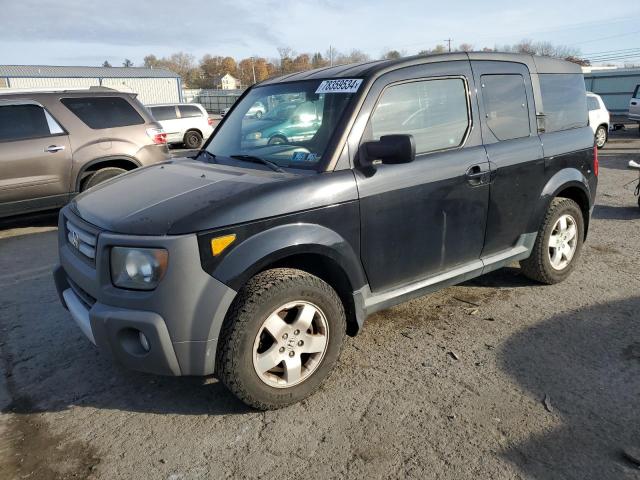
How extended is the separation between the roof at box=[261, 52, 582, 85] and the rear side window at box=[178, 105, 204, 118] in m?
15.5

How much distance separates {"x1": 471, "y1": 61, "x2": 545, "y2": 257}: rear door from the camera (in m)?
3.76

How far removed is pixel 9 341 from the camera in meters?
3.82

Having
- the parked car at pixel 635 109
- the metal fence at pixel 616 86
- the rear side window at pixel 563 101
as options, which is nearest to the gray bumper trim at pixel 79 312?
the rear side window at pixel 563 101

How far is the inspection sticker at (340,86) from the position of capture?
10.5 ft

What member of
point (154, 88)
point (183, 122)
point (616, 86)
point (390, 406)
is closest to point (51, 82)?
point (154, 88)

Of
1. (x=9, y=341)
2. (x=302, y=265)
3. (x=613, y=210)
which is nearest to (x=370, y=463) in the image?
(x=302, y=265)

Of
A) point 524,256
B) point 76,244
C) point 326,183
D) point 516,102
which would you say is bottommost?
point 524,256

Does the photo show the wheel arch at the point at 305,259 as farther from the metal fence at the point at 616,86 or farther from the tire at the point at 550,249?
the metal fence at the point at 616,86

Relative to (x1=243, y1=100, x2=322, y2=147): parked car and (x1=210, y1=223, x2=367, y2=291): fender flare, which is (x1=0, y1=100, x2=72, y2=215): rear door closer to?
(x1=243, y1=100, x2=322, y2=147): parked car

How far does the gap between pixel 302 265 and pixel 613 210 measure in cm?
644

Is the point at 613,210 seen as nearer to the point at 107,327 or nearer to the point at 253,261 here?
the point at 253,261

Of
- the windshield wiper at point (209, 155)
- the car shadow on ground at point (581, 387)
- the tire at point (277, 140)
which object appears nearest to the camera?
the car shadow on ground at point (581, 387)

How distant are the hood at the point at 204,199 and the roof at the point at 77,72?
171 feet

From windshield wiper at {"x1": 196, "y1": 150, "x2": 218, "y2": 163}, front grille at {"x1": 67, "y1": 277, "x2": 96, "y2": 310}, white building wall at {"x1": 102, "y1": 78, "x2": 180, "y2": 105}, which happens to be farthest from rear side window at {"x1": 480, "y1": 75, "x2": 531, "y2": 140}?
white building wall at {"x1": 102, "y1": 78, "x2": 180, "y2": 105}
